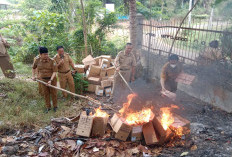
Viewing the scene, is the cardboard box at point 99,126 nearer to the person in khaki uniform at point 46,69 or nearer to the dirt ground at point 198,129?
the dirt ground at point 198,129

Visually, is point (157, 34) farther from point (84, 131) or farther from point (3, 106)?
point (3, 106)

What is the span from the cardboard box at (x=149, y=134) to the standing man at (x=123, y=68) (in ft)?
9.20

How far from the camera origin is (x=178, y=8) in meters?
27.8

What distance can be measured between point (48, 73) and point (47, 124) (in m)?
1.71

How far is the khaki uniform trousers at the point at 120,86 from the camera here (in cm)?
729

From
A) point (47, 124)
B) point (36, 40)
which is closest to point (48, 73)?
point (47, 124)

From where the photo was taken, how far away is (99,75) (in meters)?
8.52

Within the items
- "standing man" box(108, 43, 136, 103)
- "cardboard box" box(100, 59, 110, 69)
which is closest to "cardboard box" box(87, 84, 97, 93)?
"cardboard box" box(100, 59, 110, 69)

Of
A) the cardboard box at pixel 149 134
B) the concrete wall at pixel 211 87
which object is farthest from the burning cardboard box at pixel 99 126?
the concrete wall at pixel 211 87

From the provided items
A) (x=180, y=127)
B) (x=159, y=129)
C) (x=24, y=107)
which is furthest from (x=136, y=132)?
(x=24, y=107)

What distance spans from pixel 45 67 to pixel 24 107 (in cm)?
174

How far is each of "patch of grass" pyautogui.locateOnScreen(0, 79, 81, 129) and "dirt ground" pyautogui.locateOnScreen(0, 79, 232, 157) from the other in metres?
0.47

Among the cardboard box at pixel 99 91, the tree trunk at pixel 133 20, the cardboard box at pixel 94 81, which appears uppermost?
the tree trunk at pixel 133 20

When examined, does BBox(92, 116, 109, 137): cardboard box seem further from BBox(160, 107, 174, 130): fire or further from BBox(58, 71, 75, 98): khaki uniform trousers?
BBox(58, 71, 75, 98): khaki uniform trousers
